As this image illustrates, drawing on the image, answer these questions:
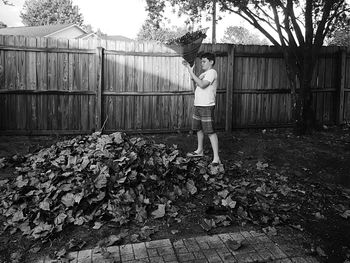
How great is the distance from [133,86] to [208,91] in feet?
10.0

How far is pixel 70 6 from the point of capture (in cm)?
6172

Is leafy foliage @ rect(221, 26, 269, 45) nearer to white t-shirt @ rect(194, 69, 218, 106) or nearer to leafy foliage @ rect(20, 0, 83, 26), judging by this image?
leafy foliage @ rect(20, 0, 83, 26)

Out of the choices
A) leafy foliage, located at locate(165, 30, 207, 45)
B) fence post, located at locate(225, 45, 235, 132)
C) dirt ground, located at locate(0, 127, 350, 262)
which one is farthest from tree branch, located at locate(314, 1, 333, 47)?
leafy foliage, located at locate(165, 30, 207, 45)

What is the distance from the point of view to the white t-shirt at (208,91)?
5.47 meters

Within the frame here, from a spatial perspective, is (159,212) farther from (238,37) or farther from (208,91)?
(238,37)

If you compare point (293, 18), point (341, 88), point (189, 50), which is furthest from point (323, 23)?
point (189, 50)

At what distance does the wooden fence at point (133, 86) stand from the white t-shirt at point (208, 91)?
9.18 ft

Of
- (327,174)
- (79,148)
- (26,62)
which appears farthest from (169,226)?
(26,62)

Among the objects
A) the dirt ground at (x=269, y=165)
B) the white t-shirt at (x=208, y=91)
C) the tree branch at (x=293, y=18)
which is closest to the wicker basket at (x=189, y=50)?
the white t-shirt at (x=208, y=91)

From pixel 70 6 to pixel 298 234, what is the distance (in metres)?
66.1

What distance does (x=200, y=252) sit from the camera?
3.05 m

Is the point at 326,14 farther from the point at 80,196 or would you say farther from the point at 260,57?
the point at 80,196

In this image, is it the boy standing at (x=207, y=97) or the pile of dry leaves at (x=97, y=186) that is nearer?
the pile of dry leaves at (x=97, y=186)

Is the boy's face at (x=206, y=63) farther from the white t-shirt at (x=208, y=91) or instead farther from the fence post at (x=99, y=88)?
the fence post at (x=99, y=88)
